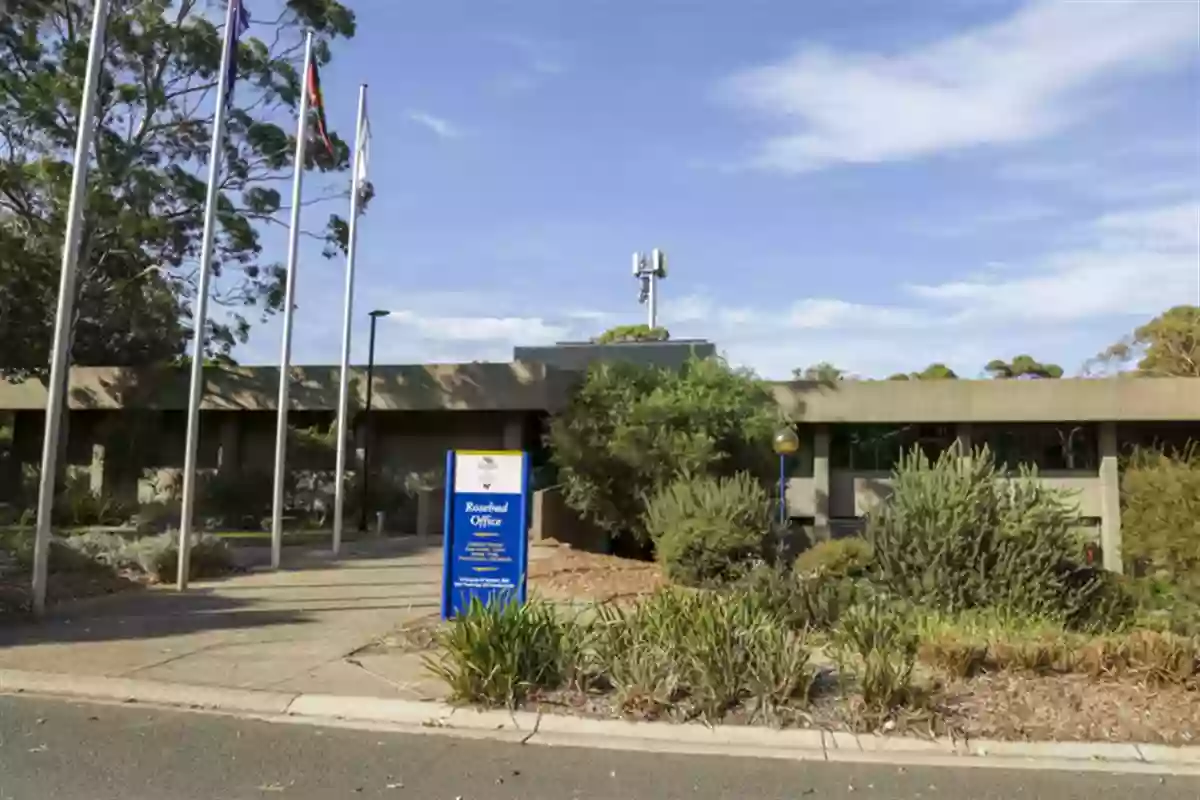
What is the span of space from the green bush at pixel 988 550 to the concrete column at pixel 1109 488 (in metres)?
24.4

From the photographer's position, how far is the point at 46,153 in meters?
26.7

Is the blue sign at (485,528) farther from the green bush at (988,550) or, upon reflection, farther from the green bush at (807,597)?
the green bush at (988,550)

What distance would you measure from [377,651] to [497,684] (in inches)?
101

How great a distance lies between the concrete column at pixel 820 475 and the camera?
3659 centimetres

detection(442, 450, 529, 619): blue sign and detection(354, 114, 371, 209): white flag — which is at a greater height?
detection(354, 114, 371, 209): white flag

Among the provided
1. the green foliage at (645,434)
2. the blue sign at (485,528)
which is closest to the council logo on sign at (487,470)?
the blue sign at (485,528)

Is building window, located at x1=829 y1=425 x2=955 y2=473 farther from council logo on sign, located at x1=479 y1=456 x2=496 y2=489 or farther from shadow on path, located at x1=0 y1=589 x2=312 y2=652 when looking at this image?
council logo on sign, located at x1=479 y1=456 x2=496 y2=489

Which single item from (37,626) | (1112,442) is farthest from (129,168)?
(1112,442)

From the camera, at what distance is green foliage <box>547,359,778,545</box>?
83.7ft

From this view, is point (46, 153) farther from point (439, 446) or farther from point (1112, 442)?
point (1112, 442)

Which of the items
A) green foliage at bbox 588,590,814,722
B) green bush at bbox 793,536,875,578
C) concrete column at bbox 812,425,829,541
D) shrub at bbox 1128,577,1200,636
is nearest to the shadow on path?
green foliage at bbox 588,590,814,722

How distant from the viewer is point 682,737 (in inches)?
299

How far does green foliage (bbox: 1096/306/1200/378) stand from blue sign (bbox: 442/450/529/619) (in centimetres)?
5054

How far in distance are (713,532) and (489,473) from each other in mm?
5747
